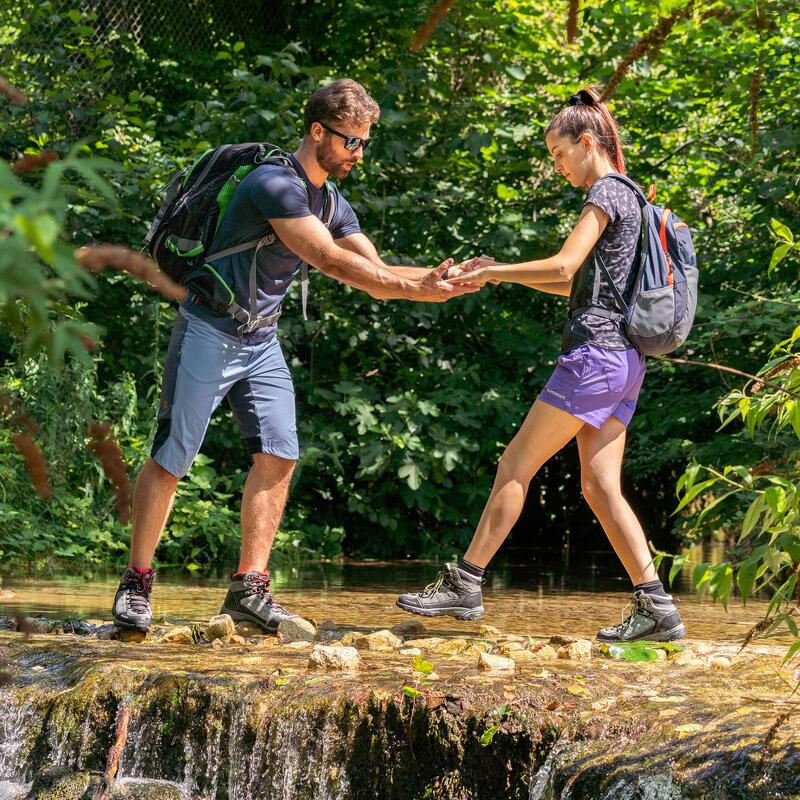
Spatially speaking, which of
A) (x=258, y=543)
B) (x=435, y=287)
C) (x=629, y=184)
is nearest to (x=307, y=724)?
(x=258, y=543)

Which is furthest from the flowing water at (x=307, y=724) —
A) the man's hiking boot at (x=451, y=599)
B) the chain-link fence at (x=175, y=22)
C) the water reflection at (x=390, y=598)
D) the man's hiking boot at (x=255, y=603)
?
the chain-link fence at (x=175, y=22)

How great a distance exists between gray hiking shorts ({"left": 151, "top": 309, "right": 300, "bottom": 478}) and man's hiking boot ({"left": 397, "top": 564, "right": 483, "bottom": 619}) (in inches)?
31.5

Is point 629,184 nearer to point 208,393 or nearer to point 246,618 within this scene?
point 208,393

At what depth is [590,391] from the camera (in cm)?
433

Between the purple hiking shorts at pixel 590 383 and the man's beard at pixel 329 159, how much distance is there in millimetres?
1164

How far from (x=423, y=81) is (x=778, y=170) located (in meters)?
2.96

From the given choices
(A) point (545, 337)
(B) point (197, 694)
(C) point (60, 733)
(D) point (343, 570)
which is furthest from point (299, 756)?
(A) point (545, 337)

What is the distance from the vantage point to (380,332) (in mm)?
9234

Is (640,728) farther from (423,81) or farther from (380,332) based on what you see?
(423,81)

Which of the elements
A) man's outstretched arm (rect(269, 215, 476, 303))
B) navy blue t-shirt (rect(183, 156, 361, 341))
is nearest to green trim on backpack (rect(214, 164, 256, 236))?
navy blue t-shirt (rect(183, 156, 361, 341))

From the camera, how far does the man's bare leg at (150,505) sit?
4.38m

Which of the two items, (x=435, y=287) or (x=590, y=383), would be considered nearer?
(x=590, y=383)

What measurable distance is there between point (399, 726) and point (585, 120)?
2467 mm

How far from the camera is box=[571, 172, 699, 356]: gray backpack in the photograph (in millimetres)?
4375
